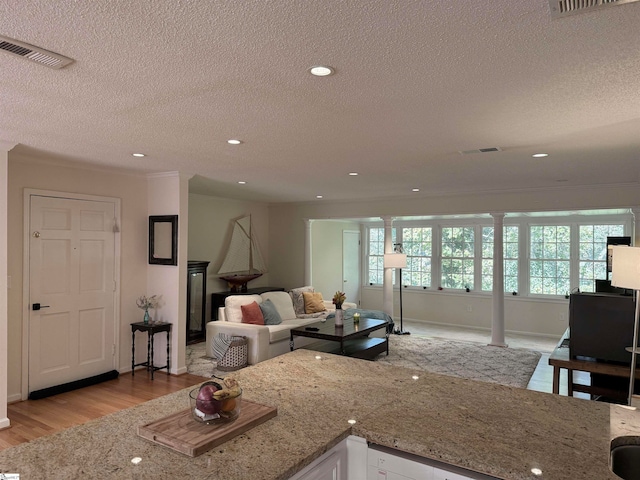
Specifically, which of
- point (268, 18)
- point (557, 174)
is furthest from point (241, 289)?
point (268, 18)

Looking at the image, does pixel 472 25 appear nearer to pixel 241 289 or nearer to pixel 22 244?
pixel 22 244

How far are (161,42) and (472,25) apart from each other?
1201 millimetres

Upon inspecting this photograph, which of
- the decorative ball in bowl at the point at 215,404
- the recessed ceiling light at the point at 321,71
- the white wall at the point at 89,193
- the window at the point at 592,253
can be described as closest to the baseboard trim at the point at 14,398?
the white wall at the point at 89,193

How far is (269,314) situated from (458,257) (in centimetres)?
446

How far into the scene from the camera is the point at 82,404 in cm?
431

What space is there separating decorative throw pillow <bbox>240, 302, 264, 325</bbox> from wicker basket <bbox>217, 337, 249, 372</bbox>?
44cm

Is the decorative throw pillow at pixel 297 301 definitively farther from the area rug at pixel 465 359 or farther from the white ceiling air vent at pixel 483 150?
the white ceiling air vent at pixel 483 150

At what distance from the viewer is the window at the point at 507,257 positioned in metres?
8.39

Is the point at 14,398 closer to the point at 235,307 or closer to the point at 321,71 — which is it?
the point at 235,307

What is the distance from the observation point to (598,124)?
9.80ft

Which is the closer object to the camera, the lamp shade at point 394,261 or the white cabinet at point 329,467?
the white cabinet at point 329,467

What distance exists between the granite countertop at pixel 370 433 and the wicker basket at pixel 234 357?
325 cm

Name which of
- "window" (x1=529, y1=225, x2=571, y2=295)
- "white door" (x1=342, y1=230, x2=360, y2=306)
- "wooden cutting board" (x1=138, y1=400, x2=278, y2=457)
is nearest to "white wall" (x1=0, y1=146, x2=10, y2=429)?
"wooden cutting board" (x1=138, y1=400, x2=278, y2=457)

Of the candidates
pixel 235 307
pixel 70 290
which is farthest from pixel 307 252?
pixel 70 290
